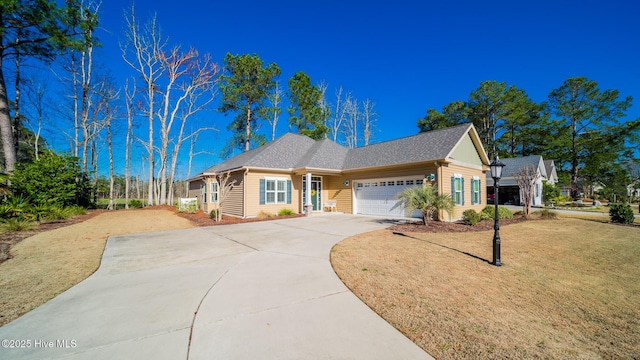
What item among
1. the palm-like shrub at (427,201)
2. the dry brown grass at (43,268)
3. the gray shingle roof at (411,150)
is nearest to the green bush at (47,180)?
the dry brown grass at (43,268)

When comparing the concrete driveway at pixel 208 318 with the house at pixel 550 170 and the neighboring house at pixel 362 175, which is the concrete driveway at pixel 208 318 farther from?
the house at pixel 550 170

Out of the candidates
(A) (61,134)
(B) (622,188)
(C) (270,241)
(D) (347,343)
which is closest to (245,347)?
(D) (347,343)

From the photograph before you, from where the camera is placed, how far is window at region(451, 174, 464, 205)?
12.2m

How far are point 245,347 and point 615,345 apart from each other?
158 inches

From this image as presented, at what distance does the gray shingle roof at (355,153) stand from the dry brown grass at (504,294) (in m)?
6.14

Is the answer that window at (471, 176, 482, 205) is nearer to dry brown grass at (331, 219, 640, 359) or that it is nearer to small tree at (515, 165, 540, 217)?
small tree at (515, 165, 540, 217)

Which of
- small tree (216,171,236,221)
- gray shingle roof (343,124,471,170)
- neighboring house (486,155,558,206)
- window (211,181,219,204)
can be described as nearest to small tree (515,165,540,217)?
gray shingle roof (343,124,471,170)

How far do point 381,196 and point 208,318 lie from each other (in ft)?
40.3

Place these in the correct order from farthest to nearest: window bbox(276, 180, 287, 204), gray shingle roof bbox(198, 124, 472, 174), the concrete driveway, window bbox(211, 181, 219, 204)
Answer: window bbox(211, 181, 219, 204), window bbox(276, 180, 287, 204), gray shingle roof bbox(198, 124, 472, 174), the concrete driveway

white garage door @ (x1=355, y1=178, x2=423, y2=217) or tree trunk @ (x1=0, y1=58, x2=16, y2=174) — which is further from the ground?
tree trunk @ (x1=0, y1=58, x2=16, y2=174)

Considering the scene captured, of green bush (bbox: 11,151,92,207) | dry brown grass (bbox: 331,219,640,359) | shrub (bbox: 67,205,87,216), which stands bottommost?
dry brown grass (bbox: 331,219,640,359)

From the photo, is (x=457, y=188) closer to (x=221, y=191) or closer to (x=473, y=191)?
(x=473, y=191)

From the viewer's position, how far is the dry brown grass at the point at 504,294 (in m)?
2.63

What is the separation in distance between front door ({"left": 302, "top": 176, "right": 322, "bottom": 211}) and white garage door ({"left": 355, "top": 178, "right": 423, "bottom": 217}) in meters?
2.53
